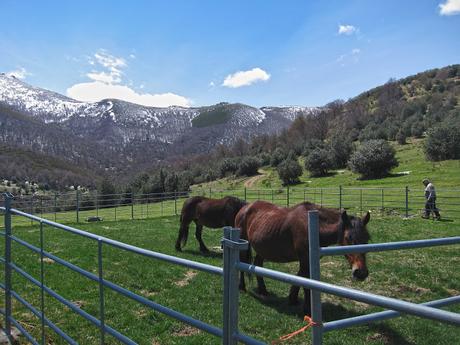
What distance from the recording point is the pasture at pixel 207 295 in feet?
18.1

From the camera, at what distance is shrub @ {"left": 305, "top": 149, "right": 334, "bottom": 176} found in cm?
4253

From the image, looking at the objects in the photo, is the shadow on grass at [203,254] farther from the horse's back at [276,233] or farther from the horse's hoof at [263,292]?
the horse's hoof at [263,292]

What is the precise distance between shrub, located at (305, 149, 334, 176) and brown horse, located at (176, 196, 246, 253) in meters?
31.8

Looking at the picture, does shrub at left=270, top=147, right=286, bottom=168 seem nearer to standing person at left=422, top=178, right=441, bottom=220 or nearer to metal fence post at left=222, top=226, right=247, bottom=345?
standing person at left=422, top=178, right=441, bottom=220

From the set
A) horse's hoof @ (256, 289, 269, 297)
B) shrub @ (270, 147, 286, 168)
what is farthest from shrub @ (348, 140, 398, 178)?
horse's hoof @ (256, 289, 269, 297)

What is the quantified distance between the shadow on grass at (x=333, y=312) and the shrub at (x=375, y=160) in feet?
96.2

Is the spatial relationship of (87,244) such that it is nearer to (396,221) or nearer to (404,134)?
(396,221)

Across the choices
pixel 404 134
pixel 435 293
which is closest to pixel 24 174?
pixel 404 134

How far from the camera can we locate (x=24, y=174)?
121125 mm

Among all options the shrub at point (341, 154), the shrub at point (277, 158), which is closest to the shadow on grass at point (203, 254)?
the shrub at point (341, 154)

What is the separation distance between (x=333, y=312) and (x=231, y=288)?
4.77 metres

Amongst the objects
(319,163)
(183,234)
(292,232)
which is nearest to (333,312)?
(292,232)

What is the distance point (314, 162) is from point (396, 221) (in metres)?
24.4

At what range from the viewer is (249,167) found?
5788 centimetres
